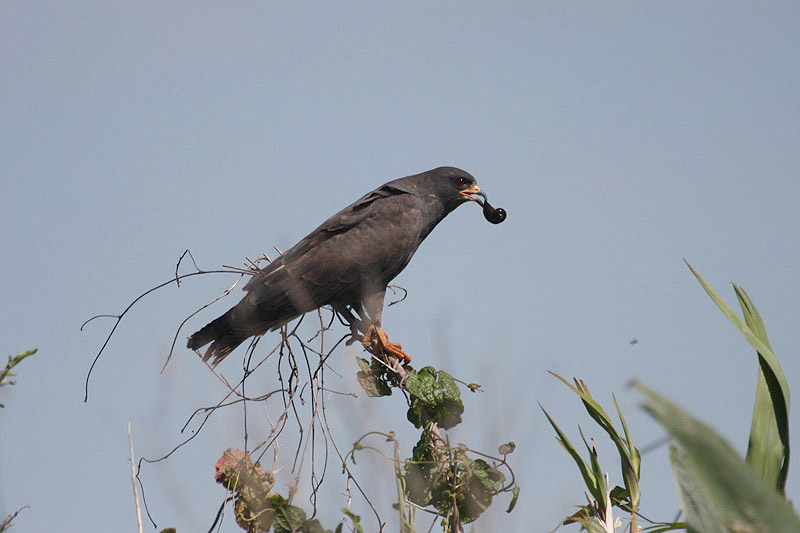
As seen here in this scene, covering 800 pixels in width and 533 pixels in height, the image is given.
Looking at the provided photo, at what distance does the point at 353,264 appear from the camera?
5.64 metres

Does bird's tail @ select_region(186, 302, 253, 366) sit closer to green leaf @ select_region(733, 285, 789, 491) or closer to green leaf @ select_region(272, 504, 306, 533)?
green leaf @ select_region(272, 504, 306, 533)

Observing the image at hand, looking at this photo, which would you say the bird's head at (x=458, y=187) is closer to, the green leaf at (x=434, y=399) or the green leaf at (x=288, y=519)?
the green leaf at (x=434, y=399)

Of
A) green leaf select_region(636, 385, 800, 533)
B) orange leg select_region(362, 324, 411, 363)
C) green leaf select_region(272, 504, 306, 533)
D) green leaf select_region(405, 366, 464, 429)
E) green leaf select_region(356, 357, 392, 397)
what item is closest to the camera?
green leaf select_region(636, 385, 800, 533)

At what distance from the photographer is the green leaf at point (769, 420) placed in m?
2.04

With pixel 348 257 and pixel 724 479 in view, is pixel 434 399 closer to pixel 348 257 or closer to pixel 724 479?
pixel 724 479

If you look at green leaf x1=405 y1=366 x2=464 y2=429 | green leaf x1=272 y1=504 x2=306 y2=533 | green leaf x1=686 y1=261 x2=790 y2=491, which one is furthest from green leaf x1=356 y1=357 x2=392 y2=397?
green leaf x1=686 y1=261 x2=790 y2=491

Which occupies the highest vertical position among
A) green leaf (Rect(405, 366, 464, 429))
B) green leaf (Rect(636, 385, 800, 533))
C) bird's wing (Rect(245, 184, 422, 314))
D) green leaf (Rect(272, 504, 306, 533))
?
bird's wing (Rect(245, 184, 422, 314))

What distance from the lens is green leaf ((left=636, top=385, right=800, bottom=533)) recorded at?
0.99 meters

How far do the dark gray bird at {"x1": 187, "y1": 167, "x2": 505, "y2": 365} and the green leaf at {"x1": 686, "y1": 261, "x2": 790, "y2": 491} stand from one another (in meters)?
3.15

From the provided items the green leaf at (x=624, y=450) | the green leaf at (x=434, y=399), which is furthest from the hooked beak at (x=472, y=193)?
the green leaf at (x=624, y=450)

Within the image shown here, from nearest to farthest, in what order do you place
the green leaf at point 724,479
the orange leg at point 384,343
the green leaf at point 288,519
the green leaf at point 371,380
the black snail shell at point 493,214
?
1. the green leaf at point 724,479
2. the green leaf at point 288,519
3. the green leaf at point 371,380
4. the orange leg at point 384,343
5. the black snail shell at point 493,214

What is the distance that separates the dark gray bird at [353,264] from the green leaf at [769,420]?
3.15 metres

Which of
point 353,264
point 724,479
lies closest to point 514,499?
point 724,479

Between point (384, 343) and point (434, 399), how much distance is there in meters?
1.88
